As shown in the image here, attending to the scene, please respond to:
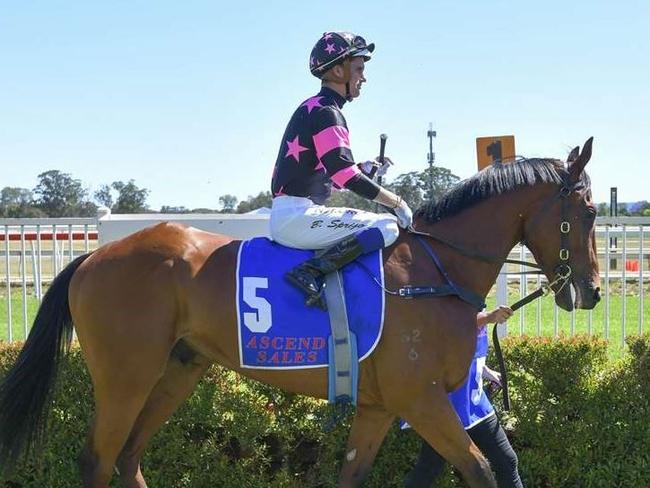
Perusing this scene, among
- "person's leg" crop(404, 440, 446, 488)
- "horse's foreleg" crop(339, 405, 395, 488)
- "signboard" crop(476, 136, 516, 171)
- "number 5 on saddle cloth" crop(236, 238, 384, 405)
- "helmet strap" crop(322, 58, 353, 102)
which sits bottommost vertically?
"person's leg" crop(404, 440, 446, 488)

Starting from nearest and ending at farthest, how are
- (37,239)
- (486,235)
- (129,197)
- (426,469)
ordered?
(486,235), (426,469), (37,239), (129,197)

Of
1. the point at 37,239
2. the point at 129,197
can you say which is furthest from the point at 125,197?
the point at 37,239

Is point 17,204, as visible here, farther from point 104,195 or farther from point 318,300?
point 318,300

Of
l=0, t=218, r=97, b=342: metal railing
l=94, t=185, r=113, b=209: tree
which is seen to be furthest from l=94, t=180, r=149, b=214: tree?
l=0, t=218, r=97, b=342: metal railing

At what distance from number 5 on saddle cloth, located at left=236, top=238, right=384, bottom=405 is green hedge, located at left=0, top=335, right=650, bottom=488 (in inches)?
35.7

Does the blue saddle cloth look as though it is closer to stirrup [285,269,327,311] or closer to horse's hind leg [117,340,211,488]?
stirrup [285,269,327,311]

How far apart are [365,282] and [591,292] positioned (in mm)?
1069

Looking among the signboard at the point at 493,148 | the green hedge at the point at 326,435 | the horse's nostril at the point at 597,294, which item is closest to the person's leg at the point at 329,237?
the horse's nostril at the point at 597,294

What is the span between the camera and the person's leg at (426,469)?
385cm

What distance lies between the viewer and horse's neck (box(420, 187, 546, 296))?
12.0 ft

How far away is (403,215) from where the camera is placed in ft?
11.9

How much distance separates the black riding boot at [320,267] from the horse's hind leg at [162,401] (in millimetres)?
894

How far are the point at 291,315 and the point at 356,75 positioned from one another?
1244mm

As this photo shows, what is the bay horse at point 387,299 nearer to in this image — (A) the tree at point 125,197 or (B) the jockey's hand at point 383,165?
(B) the jockey's hand at point 383,165
